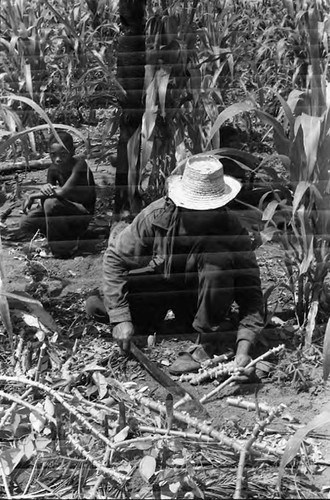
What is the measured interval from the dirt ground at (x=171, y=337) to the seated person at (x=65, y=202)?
6 cm

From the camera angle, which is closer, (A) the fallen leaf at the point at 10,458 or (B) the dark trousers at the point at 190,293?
(A) the fallen leaf at the point at 10,458

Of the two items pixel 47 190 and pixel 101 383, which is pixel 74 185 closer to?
pixel 47 190

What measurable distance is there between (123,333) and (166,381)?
17 centimetres

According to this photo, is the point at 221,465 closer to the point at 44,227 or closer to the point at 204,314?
the point at 204,314

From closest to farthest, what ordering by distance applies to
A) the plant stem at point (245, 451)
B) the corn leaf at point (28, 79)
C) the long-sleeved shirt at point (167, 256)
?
the plant stem at point (245, 451) < the long-sleeved shirt at point (167, 256) < the corn leaf at point (28, 79)

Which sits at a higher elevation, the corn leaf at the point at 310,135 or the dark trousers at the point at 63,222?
the corn leaf at the point at 310,135

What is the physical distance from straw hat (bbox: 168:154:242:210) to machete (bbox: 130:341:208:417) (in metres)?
0.40

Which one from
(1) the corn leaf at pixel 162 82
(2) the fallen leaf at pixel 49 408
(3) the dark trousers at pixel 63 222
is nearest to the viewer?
(2) the fallen leaf at pixel 49 408

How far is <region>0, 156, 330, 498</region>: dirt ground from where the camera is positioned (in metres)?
1.99

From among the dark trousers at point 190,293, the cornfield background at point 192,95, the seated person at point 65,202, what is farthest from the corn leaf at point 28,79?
the dark trousers at point 190,293

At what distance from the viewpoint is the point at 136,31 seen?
2496 mm

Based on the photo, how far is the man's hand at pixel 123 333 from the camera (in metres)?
2.12

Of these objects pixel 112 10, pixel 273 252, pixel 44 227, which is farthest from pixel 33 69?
pixel 273 252

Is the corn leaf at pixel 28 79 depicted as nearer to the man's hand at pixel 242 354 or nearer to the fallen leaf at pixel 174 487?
the man's hand at pixel 242 354
